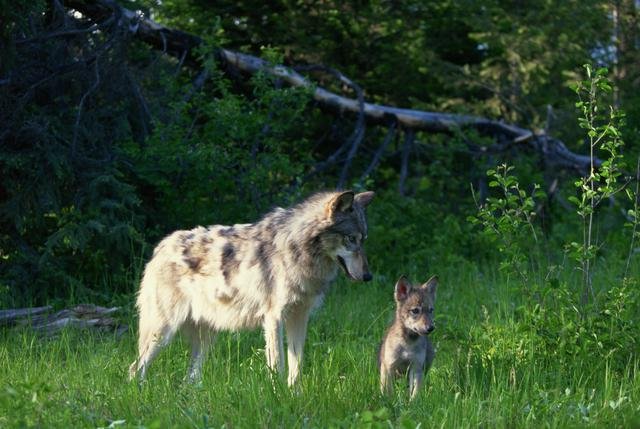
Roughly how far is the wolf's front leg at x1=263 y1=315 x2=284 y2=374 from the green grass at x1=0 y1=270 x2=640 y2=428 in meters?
0.17

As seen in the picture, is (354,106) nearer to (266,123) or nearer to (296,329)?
(266,123)

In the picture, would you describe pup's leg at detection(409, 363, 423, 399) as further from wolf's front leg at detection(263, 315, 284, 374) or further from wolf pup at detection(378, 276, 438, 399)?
wolf's front leg at detection(263, 315, 284, 374)

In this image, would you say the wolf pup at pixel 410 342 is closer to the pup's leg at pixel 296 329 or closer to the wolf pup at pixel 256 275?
the wolf pup at pixel 256 275

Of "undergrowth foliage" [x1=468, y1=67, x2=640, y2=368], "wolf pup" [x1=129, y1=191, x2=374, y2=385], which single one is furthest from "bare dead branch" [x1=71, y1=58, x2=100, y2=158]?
"undergrowth foliage" [x1=468, y1=67, x2=640, y2=368]

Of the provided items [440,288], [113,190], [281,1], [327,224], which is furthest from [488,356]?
[281,1]

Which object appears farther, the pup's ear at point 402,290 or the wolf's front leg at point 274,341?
the wolf's front leg at point 274,341

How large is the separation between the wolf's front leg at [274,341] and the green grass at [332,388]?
0.17m

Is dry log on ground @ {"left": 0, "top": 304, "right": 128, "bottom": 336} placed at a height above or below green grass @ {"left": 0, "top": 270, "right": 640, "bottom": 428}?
below

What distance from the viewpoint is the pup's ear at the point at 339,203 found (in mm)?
7426

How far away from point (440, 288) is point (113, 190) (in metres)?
3.98

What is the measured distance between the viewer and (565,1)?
16.0m

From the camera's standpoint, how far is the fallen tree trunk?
12.5 m

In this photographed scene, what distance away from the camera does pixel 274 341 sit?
24.3 ft

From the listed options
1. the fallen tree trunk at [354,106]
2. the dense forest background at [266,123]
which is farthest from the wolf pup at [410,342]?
the fallen tree trunk at [354,106]
